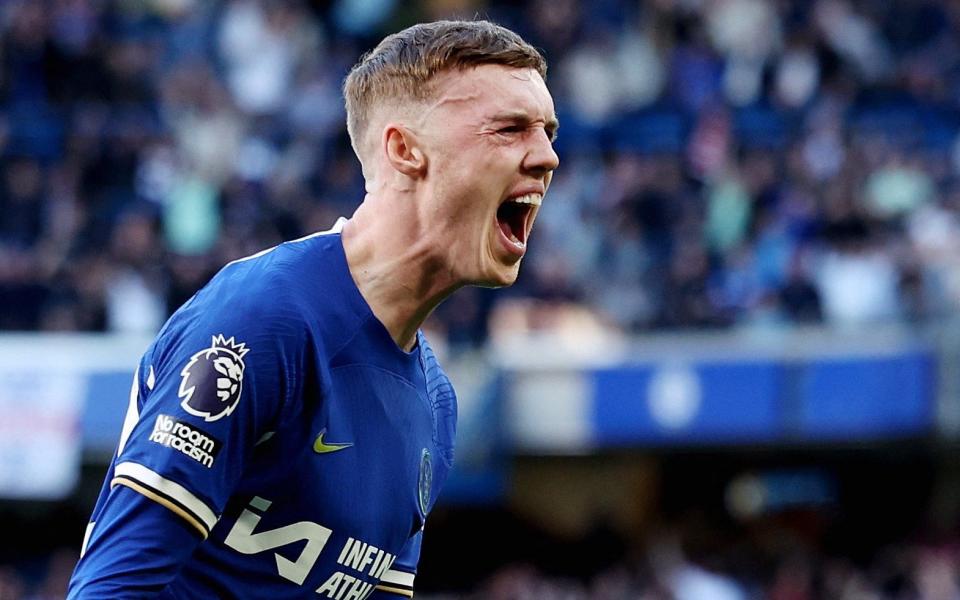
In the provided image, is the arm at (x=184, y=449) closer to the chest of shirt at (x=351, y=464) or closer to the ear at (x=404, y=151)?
the chest of shirt at (x=351, y=464)

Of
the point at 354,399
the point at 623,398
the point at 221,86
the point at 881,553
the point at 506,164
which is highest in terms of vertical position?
the point at 506,164

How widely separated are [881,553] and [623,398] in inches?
96.5

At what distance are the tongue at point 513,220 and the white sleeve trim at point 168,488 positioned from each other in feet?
2.79

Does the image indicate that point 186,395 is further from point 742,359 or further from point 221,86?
point 221,86

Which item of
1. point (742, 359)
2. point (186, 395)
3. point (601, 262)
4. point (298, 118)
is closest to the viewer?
point (186, 395)

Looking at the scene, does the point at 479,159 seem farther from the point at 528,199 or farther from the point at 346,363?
the point at 346,363

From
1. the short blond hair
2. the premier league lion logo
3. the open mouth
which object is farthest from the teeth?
the premier league lion logo

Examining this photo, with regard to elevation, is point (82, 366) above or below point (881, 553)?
above

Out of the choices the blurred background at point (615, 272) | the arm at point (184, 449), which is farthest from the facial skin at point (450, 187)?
the blurred background at point (615, 272)

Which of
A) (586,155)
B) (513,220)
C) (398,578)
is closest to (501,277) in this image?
(513,220)

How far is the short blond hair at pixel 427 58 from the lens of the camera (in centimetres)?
334

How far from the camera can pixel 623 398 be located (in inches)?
524

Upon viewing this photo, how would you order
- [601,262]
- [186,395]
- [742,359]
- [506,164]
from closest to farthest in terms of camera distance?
[186,395] < [506,164] < [742,359] < [601,262]

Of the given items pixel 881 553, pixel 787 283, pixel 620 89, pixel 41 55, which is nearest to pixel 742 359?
pixel 787 283
